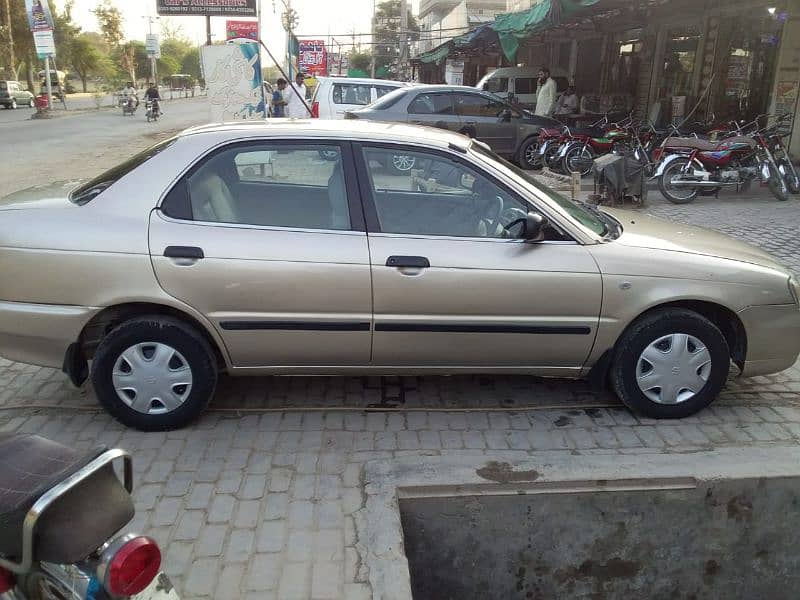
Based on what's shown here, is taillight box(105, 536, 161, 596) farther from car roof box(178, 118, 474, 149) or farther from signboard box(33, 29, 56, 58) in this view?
signboard box(33, 29, 56, 58)

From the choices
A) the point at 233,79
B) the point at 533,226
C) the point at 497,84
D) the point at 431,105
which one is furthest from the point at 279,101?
the point at 533,226

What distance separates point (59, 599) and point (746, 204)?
11.1 m

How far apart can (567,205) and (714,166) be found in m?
7.76

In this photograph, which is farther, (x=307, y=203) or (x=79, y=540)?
(x=307, y=203)

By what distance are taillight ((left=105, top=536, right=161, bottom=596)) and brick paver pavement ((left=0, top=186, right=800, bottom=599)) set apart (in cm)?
84

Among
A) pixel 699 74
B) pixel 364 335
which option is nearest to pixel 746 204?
pixel 699 74

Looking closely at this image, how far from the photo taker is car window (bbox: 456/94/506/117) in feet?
43.2

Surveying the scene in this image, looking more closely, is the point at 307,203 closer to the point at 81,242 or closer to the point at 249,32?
the point at 81,242

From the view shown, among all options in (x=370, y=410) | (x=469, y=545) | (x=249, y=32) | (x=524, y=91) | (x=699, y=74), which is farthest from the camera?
(x=524, y=91)

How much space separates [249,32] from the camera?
16.9 metres

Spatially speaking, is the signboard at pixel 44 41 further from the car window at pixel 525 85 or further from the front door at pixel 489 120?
the front door at pixel 489 120

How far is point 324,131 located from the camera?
3703 millimetres

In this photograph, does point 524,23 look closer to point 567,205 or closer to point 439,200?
point 567,205

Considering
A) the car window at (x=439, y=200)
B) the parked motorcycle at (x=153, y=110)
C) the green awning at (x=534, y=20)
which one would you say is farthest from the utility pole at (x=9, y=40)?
the car window at (x=439, y=200)
